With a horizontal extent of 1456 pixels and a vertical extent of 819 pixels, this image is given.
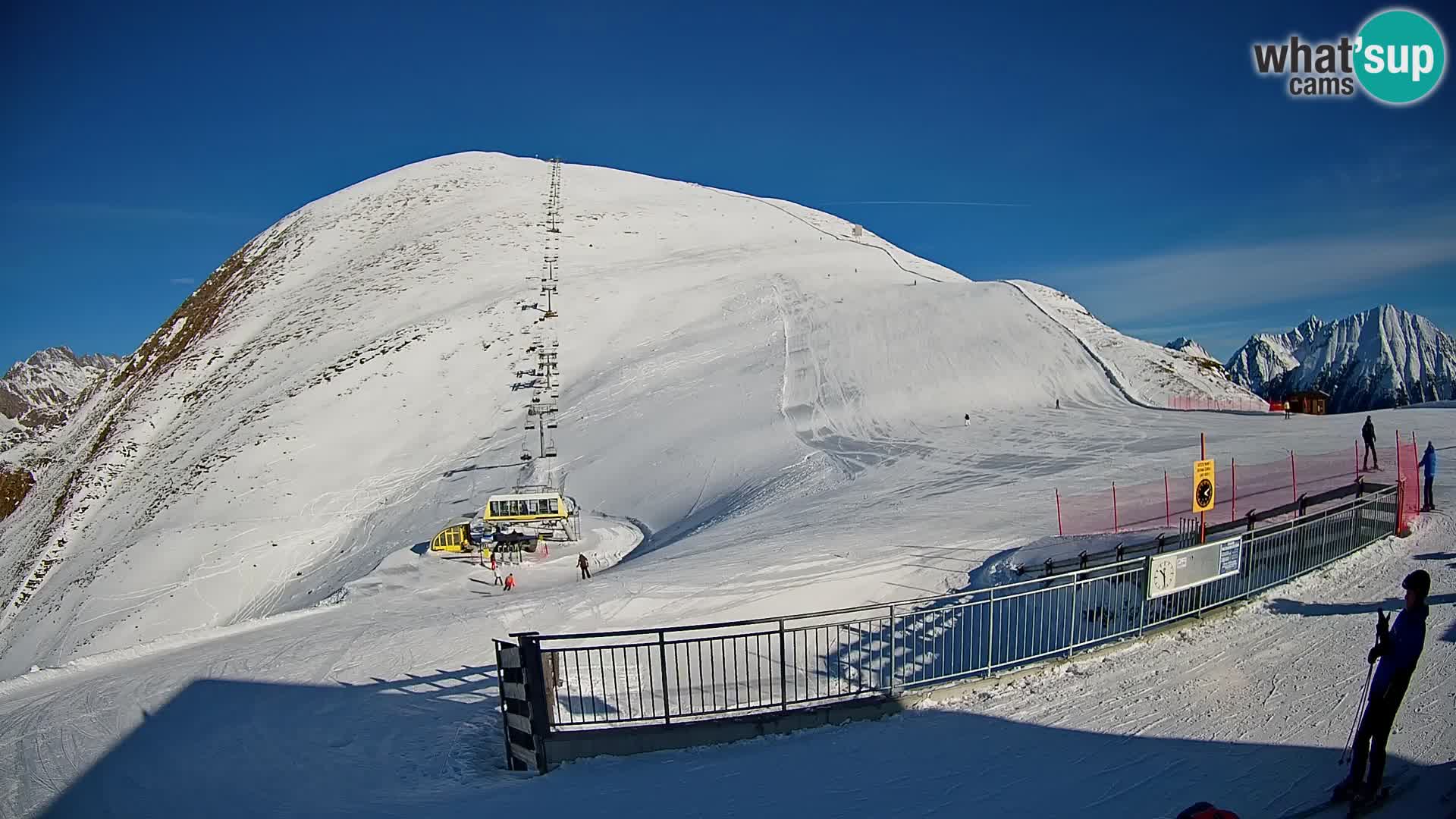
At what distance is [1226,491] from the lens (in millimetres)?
20016

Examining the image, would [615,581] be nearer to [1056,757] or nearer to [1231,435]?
[1056,757]

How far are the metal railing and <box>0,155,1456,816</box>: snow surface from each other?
1.62 ft

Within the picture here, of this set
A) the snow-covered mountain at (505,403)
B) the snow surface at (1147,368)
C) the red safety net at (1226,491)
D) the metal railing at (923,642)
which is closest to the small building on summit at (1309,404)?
the snow surface at (1147,368)

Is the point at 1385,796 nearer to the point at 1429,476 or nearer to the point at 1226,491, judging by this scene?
the point at 1429,476

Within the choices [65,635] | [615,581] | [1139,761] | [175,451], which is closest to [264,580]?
[65,635]

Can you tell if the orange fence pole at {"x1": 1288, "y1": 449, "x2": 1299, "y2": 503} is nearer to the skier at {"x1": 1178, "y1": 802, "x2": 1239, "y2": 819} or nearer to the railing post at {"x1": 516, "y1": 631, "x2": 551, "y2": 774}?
the skier at {"x1": 1178, "y1": 802, "x2": 1239, "y2": 819}

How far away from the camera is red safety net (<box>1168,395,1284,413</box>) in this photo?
36656 millimetres

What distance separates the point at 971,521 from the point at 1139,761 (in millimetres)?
13621

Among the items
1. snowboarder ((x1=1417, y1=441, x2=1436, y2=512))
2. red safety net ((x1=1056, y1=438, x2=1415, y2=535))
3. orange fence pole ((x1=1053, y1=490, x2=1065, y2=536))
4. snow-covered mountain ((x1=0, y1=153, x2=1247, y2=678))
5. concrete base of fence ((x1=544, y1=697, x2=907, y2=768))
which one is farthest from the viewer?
snow-covered mountain ((x1=0, y1=153, x2=1247, y2=678))

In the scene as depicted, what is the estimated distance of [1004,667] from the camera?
9.95 metres

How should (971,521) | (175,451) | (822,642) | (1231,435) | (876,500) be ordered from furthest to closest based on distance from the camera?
(175,451)
(1231,435)
(876,500)
(971,521)
(822,642)

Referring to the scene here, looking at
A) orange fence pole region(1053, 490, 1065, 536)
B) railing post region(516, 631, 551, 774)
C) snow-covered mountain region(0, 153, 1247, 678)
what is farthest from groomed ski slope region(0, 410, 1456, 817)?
snow-covered mountain region(0, 153, 1247, 678)

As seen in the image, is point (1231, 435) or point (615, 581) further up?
point (1231, 435)

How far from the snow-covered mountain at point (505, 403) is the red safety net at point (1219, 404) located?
0.55 metres
